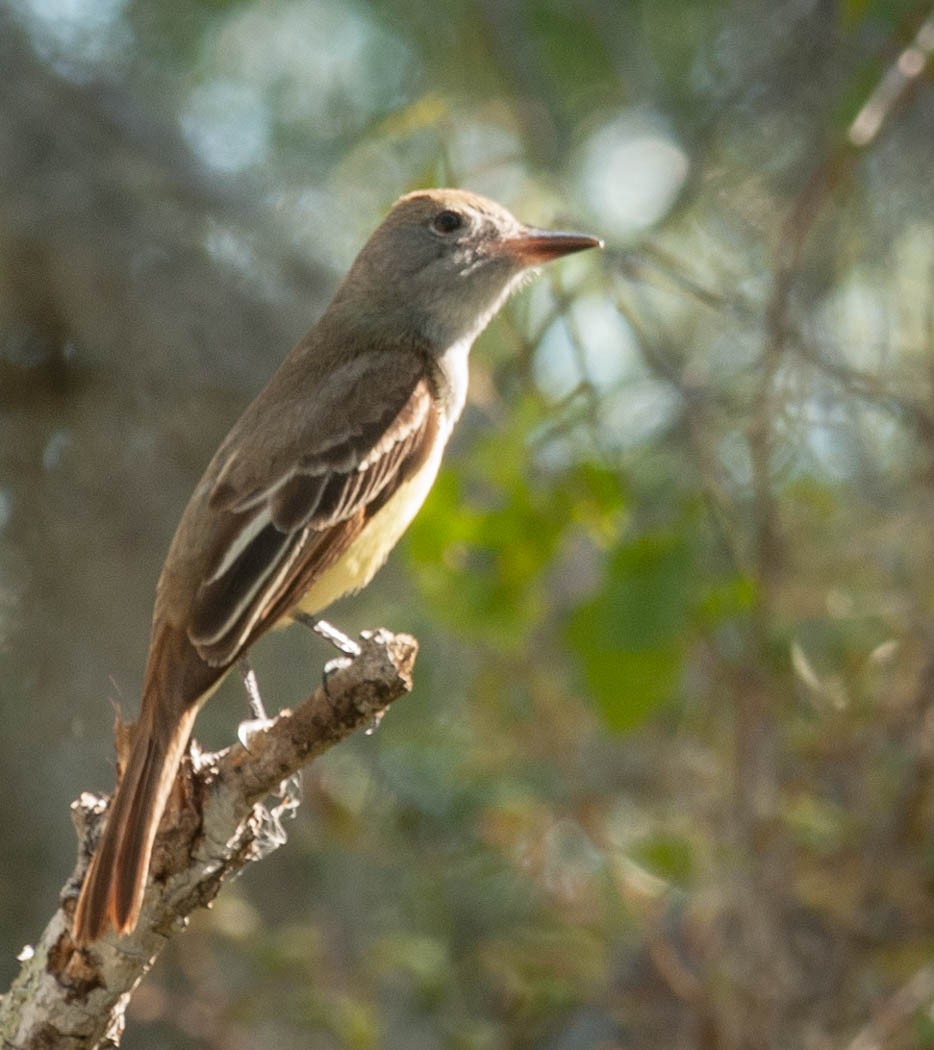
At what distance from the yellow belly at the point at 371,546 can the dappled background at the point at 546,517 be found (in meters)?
0.47

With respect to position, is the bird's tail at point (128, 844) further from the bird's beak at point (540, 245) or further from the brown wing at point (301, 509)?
the bird's beak at point (540, 245)

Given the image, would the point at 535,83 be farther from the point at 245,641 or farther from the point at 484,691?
the point at 245,641

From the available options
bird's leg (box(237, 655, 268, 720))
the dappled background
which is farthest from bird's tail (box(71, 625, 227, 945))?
the dappled background

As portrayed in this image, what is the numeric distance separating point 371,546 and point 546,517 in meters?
0.89

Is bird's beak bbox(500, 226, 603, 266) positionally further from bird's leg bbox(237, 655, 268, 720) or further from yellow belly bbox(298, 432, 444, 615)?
bird's leg bbox(237, 655, 268, 720)

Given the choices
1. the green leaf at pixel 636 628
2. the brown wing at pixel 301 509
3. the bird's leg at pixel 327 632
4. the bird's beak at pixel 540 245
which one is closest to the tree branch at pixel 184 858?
the brown wing at pixel 301 509

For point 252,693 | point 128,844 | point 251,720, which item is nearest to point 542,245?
point 252,693

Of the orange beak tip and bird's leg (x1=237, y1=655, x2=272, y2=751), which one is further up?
the orange beak tip

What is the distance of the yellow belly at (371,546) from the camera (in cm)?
427

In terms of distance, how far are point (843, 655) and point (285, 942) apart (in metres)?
2.30

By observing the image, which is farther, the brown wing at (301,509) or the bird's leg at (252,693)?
the bird's leg at (252,693)

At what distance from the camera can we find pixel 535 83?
7.98 m

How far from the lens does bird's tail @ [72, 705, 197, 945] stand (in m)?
3.11

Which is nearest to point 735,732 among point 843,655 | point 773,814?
point 773,814
